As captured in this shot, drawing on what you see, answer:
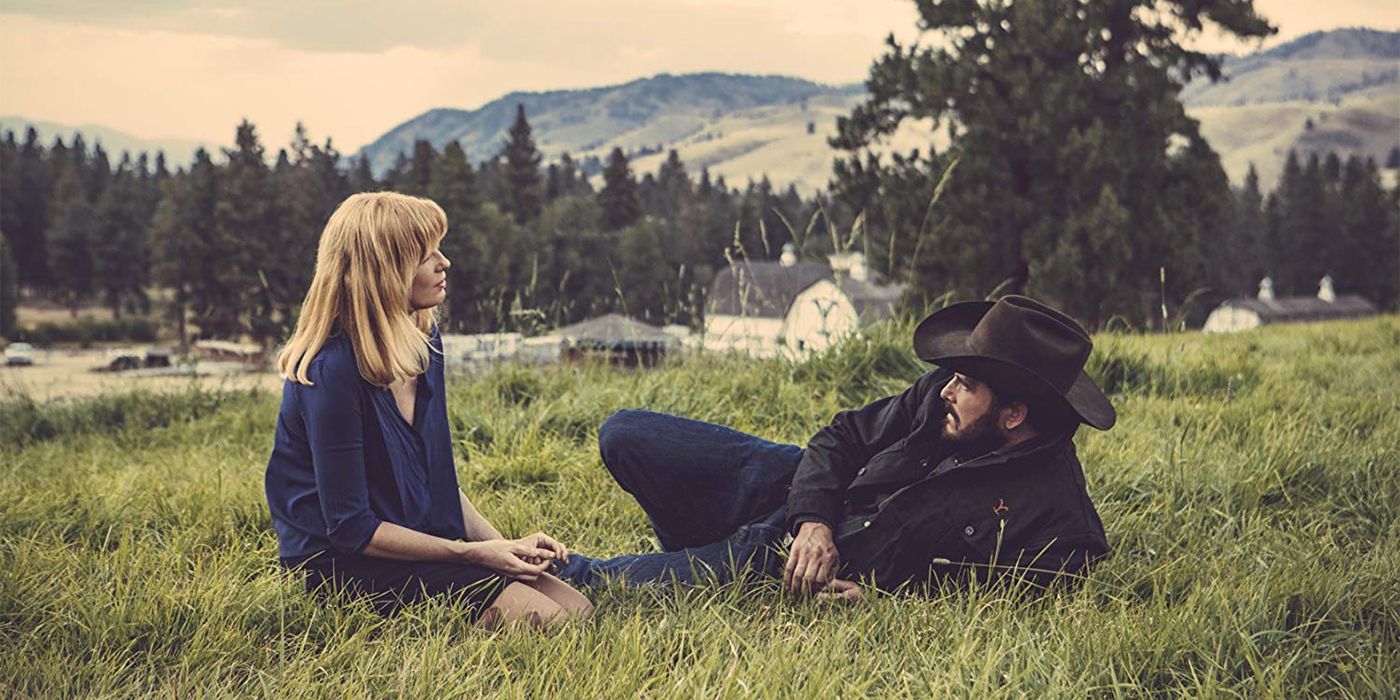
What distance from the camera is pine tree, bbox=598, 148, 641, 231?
73.8m

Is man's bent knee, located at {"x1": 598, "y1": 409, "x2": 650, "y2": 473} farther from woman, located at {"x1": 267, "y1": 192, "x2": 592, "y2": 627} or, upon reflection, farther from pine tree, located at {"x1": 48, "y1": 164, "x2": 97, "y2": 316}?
pine tree, located at {"x1": 48, "y1": 164, "x2": 97, "y2": 316}

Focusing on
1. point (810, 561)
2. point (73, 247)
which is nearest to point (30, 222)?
point (73, 247)

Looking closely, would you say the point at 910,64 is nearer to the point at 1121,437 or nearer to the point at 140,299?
the point at 1121,437

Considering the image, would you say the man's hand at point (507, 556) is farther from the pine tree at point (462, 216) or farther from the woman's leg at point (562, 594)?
the pine tree at point (462, 216)

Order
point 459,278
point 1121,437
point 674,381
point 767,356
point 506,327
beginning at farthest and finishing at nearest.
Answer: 1. point 459,278
2. point 506,327
3. point 767,356
4. point 674,381
5. point 1121,437

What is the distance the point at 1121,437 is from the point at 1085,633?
2.52 m

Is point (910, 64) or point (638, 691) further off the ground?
point (910, 64)

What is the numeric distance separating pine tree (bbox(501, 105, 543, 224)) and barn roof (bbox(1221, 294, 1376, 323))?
156ft

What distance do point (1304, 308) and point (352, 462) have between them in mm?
77422

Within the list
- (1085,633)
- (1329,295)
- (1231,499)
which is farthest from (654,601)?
(1329,295)

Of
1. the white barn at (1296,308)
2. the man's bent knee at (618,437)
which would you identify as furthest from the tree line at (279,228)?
the man's bent knee at (618,437)

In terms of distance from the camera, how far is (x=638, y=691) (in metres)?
2.23

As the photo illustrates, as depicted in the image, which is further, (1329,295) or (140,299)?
(140,299)

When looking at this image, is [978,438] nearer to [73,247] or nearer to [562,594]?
[562,594]
